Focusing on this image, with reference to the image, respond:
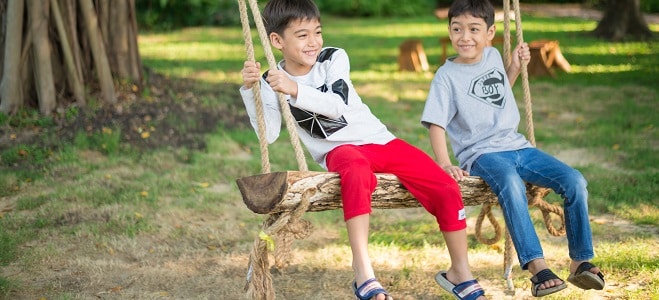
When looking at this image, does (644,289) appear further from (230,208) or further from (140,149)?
(140,149)

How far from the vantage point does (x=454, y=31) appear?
3.46m

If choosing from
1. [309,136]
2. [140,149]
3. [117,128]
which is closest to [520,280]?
[309,136]

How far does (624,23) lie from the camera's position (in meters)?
12.8

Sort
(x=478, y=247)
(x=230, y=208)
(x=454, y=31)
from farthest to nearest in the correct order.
A: (x=230, y=208) → (x=478, y=247) → (x=454, y=31)

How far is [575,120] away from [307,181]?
16.7 ft

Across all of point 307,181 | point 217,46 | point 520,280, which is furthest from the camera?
point 217,46

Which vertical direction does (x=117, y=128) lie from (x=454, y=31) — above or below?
below

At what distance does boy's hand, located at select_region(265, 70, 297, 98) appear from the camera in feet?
9.49

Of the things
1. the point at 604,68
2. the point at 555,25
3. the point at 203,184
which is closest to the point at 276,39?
the point at 203,184

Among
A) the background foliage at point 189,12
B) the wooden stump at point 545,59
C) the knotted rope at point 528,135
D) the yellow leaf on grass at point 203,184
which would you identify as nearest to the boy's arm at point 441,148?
the knotted rope at point 528,135

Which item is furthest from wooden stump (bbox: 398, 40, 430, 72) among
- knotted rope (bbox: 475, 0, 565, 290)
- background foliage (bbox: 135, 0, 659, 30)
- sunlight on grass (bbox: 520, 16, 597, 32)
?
knotted rope (bbox: 475, 0, 565, 290)

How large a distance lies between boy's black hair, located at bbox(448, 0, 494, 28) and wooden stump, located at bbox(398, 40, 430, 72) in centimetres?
663

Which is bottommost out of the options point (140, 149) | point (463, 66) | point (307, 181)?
point (140, 149)

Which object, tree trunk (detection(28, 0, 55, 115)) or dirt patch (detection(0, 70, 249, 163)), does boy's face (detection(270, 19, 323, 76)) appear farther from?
tree trunk (detection(28, 0, 55, 115))
